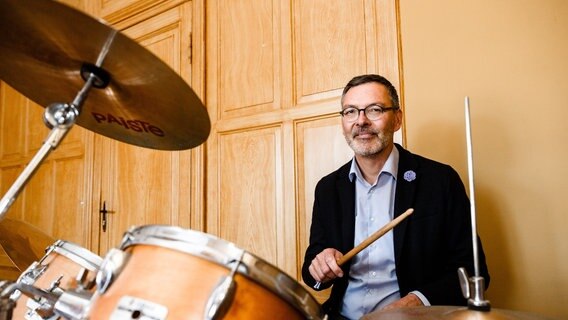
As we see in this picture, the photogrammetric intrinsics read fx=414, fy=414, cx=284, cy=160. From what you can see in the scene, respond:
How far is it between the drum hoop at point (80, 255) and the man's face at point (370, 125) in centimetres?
91

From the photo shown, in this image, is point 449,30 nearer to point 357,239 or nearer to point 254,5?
point 357,239

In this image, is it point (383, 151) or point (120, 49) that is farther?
point (383, 151)

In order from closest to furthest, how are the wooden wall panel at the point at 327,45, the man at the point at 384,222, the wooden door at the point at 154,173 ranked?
the man at the point at 384,222 → the wooden wall panel at the point at 327,45 → the wooden door at the point at 154,173

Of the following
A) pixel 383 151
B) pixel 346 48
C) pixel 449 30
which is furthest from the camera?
pixel 346 48

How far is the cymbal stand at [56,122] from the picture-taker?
82cm

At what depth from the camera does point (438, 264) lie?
1.36 metres

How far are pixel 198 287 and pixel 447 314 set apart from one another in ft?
1.43

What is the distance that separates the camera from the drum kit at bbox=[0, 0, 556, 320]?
72 cm

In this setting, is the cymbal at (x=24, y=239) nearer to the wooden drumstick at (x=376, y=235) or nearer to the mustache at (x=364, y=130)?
the wooden drumstick at (x=376, y=235)

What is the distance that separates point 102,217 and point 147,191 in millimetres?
491

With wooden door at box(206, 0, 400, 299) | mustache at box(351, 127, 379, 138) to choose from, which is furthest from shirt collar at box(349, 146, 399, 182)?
wooden door at box(206, 0, 400, 299)

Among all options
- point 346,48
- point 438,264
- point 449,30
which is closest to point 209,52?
point 346,48

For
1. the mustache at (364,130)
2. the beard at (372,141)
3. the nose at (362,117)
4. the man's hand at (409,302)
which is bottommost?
the man's hand at (409,302)

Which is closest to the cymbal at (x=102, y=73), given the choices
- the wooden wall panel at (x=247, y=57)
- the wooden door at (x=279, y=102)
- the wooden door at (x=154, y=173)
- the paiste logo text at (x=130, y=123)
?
the paiste logo text at (x=130, y=123)
